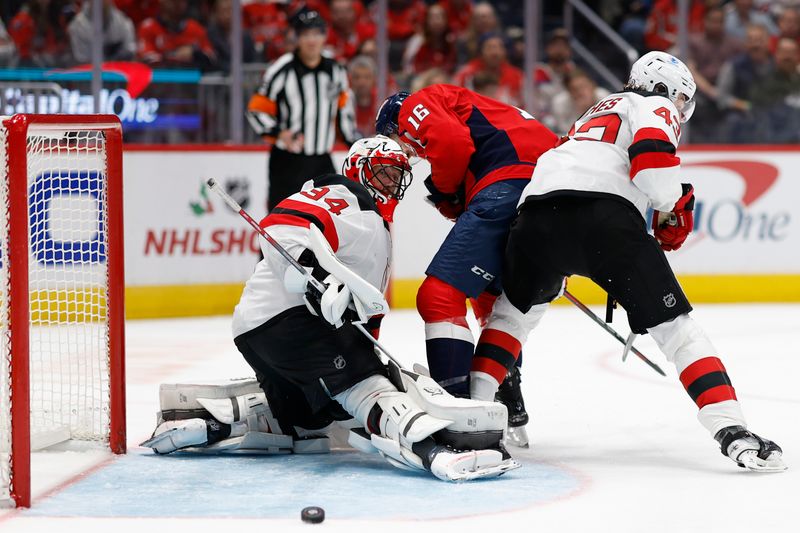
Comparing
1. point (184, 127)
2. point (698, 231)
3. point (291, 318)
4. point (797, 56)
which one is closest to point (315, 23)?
point (184, 127)

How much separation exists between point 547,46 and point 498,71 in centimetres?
34

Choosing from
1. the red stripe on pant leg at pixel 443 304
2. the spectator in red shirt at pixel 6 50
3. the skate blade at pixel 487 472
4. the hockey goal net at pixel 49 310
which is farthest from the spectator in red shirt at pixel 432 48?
the skate blade at pixel 487 472

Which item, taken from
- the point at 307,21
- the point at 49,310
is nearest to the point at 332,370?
the point at 49,310

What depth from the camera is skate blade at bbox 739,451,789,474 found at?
3309mm

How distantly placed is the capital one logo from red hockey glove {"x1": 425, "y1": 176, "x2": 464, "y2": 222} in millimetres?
4013

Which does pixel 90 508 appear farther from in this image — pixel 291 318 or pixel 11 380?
pixel 291 318

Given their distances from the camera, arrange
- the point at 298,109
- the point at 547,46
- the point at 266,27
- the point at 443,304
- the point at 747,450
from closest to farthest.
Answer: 1. the point at 747,450
2. the point at 443,304
3. the point at 298,109
4. the point at 266,27
5. the point at 547,46

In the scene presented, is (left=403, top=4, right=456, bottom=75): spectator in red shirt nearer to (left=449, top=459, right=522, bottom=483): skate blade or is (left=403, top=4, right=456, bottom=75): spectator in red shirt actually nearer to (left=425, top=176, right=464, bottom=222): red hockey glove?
(left=425, top=176, right=464, bottom=222): red hockey glove

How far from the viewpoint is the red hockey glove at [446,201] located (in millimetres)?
3896

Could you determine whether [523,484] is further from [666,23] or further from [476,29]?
[666,23]

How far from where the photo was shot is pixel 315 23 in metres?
6.84

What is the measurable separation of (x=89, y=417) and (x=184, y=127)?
354 centimetres

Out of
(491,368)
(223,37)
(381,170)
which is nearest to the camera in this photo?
(381,170)

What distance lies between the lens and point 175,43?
726cm
